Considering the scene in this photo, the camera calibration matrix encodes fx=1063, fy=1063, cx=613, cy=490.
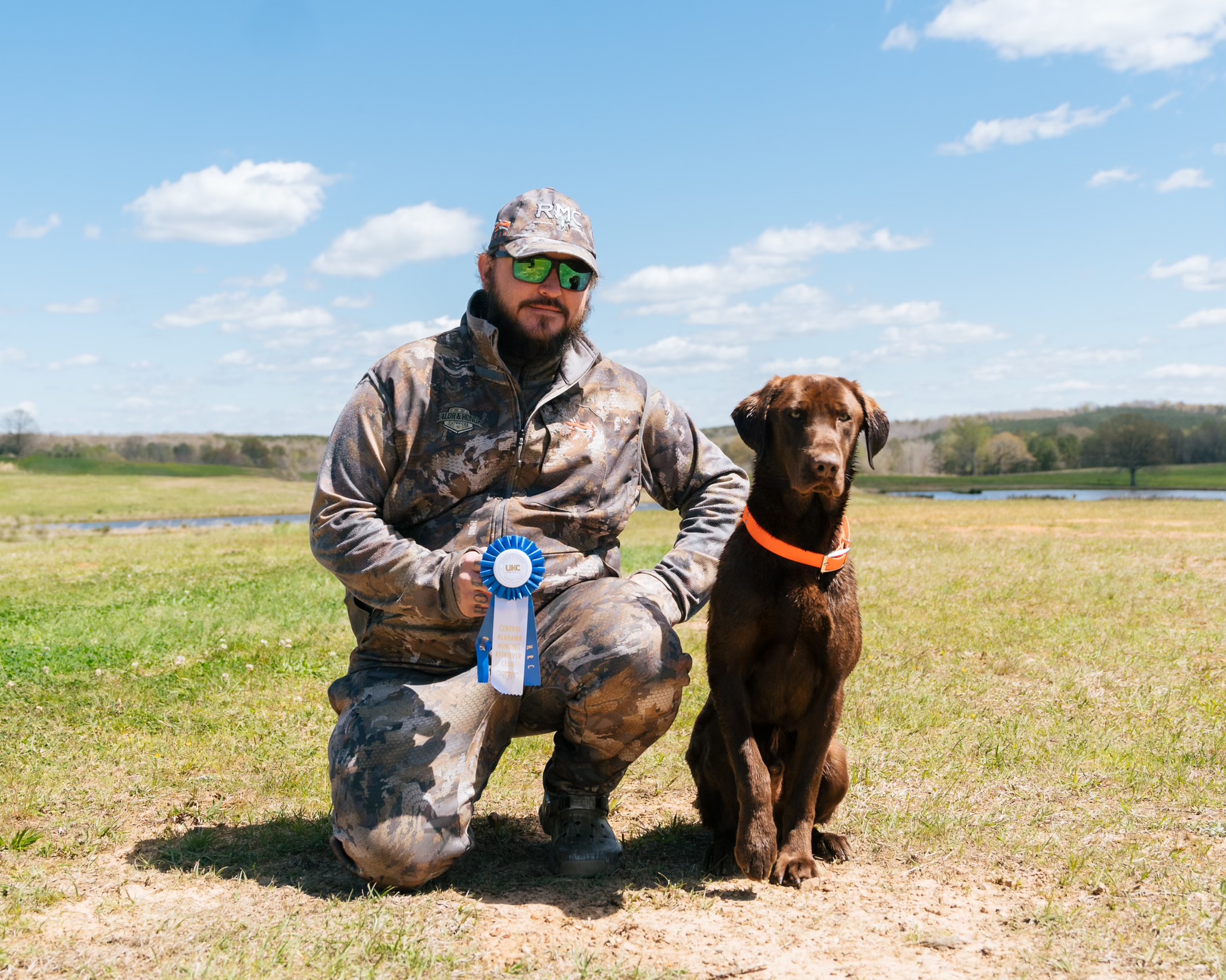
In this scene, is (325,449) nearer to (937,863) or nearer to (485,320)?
(485,320)

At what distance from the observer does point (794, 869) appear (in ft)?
11.6

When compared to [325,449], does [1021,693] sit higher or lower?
lower

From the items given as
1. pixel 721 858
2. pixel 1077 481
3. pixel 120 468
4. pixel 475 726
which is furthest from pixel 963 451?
pixel 475 726

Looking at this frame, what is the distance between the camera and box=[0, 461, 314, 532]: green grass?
47.9 m

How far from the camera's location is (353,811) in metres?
3.58

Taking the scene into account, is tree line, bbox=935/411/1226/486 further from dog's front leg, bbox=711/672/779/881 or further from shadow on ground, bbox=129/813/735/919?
dog's front leg, bbox=711/672/779/881

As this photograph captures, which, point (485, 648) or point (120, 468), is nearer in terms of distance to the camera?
point (485, 648)

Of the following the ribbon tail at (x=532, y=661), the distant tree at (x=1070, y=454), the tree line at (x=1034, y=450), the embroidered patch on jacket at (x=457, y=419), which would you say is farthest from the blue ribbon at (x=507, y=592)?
the distant tree at (x=1070, y=454)

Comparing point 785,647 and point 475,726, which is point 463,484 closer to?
point 475,726

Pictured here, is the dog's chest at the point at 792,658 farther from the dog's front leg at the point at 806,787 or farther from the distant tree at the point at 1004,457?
the distant tree at the point at 1004,457

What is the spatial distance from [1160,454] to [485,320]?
82.8 m

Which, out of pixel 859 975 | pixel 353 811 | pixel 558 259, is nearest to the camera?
pixel 859 975

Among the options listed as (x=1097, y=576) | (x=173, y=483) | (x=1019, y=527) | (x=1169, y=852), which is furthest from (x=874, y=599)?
(x=173, y=483)

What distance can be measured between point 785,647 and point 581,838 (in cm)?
102
